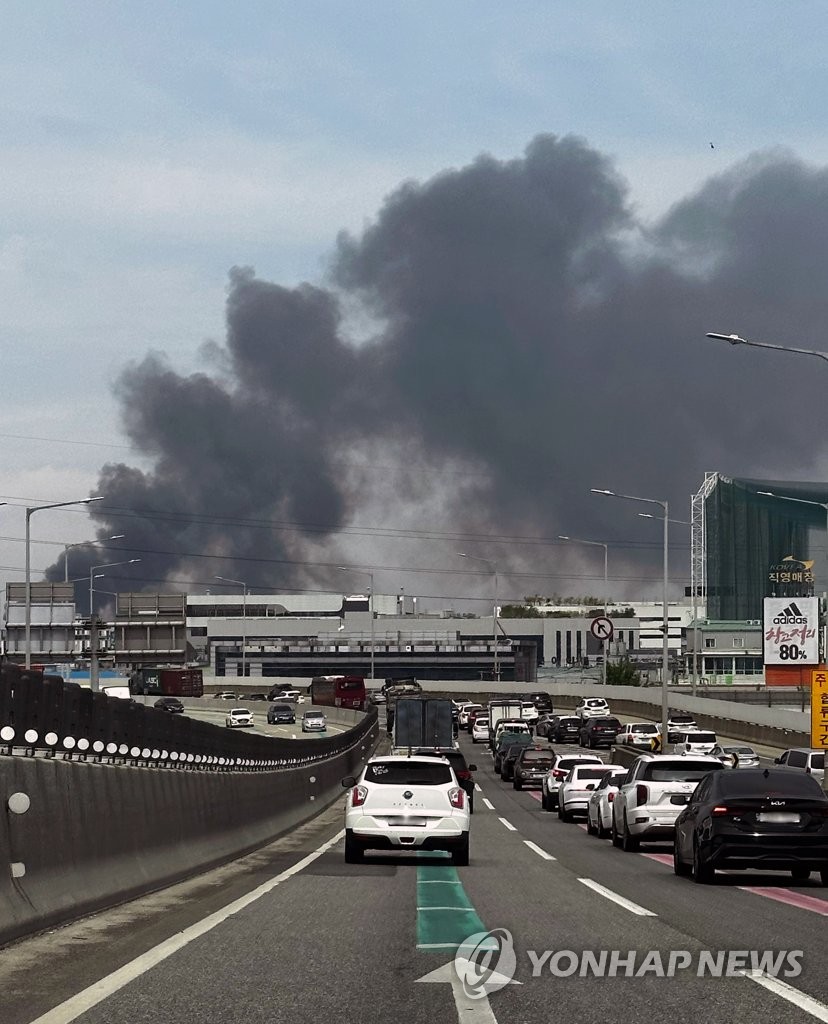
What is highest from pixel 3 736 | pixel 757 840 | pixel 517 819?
pixel 3 736

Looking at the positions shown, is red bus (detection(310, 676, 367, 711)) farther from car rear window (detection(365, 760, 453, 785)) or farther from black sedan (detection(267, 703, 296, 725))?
car rear window (detection(365, 760, 453, 785))

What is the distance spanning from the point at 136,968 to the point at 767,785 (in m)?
11.2

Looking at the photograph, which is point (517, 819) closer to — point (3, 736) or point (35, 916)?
point (3, 736)

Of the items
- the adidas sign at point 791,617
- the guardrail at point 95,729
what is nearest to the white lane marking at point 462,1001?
the guardrail at point 95,729

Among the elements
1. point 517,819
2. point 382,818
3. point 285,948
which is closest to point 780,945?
point 285,948

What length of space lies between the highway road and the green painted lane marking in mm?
32

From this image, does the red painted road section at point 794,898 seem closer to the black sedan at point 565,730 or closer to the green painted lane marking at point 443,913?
the green painted lane marking at point 443,913

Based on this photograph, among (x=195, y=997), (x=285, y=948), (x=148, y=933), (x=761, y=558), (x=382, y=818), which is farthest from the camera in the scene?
(x=761, y=558)

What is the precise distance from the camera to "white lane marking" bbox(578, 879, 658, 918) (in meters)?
15.2

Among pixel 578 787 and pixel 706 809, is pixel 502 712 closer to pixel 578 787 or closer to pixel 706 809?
pixel 578 787

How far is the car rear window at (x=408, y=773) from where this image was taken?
23469 mm

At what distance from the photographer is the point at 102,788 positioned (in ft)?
49.5

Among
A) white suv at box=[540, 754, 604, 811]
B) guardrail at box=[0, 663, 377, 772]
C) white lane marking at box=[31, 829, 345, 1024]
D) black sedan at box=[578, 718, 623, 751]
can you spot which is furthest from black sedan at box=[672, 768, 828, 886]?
black sedan at box=[578, 718, 623, 751]

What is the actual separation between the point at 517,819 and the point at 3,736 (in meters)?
24.6
